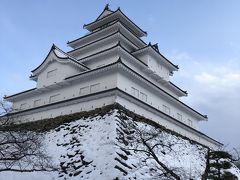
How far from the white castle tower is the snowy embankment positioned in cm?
293

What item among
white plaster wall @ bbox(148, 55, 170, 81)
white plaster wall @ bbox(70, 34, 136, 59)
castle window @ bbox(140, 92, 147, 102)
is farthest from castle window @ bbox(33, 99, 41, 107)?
white plaster wall @ bbox(148, 55, 170, 81)

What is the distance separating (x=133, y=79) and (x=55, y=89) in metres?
9.35

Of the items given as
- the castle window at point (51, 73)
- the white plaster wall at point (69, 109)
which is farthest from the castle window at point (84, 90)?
the castle window at point (51, 73)

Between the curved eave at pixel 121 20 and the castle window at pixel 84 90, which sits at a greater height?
the curved eave at pixel 121 20

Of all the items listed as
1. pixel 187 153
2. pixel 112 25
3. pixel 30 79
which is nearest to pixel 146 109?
pixel 187 153

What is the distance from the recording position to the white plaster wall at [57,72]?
34.4 m

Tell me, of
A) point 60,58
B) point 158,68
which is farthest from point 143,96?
point 60,58

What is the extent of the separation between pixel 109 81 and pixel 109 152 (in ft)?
35.8

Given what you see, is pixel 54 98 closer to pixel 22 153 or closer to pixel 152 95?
pixel 152 95

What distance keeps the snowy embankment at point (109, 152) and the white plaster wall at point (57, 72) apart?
8100 millimetres

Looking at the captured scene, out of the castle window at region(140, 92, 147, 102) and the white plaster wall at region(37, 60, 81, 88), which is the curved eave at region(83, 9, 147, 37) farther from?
the castle window at region(140, 92, 147, 102)

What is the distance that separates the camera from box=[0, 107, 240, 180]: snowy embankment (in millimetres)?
19438

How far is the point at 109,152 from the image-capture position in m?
20.7

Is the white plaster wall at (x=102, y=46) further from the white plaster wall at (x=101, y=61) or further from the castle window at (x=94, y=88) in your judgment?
the castle window at (x=94, y=88)
